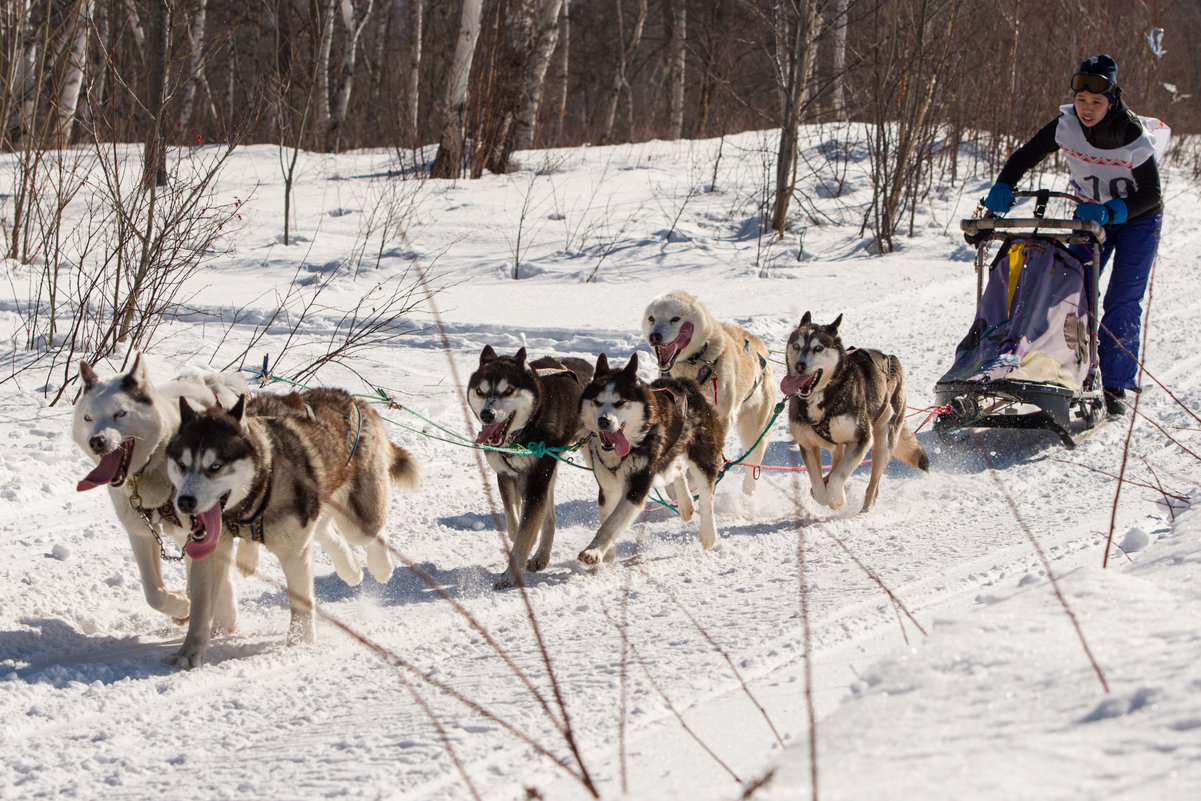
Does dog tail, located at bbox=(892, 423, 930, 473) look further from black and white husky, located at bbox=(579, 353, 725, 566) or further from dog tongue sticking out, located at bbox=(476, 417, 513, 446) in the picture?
dog tongue sticking out, located at bbox=(476, 417, 513, 446)

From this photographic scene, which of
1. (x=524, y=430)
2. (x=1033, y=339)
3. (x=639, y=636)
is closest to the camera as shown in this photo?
(x=639, y=636)

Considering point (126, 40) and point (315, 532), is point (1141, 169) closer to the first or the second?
point (315, 532)

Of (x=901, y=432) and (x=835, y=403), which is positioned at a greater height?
(x=835, y=403)

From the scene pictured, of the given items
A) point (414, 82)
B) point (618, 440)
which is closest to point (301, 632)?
point (618, 440)

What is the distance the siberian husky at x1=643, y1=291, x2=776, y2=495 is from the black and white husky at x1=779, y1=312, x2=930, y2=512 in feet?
1.29

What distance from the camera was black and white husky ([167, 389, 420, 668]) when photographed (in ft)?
9.21

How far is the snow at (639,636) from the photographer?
1.66 metres

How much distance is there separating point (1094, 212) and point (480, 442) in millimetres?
3065

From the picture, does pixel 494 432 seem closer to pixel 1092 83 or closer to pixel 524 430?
pixel 524 430

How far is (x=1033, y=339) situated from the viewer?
16.4 ft

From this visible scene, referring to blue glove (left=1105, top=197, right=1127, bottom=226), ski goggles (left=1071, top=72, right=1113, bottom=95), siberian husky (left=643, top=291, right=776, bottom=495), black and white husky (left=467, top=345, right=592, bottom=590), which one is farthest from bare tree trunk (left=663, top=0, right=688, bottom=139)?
black and white husky (left=467, top=345, right=592, bottom=590)

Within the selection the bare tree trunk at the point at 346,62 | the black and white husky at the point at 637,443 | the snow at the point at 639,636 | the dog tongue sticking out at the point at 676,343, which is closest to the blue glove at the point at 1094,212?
the snow at the point at 639,636

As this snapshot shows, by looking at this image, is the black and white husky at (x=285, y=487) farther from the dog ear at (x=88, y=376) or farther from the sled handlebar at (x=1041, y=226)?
the sled handlebar at (x=1041, y=226)

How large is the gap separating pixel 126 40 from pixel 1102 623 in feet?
55.2
